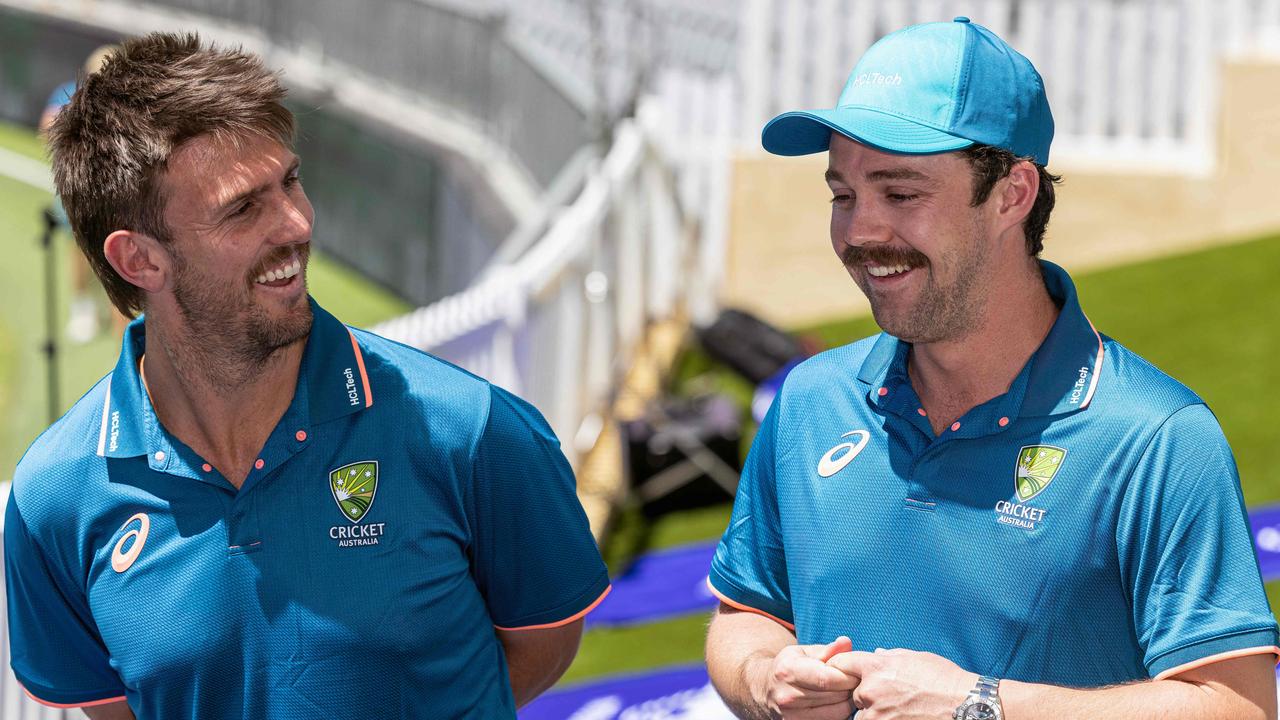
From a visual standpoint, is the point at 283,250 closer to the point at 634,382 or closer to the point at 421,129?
the point at 634,382

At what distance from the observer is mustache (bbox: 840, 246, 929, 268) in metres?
2.34

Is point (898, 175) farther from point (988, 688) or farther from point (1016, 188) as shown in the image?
point (988, 688)

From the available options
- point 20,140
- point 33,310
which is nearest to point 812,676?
point 33,310

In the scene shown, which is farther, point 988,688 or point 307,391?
point 307,391

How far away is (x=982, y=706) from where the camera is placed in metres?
2.21

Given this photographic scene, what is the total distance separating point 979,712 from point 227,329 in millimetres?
1246

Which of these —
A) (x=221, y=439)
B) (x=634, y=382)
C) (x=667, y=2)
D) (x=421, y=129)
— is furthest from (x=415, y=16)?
(x=221, y=439)

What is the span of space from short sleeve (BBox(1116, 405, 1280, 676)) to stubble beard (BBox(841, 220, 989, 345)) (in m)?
0.34

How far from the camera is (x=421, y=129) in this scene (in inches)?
515

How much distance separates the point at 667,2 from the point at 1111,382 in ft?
37.3

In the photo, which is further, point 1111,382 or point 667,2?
point 667,2

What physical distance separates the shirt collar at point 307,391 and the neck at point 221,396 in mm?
29

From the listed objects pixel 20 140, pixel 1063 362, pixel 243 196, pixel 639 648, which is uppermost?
pixel 243 196

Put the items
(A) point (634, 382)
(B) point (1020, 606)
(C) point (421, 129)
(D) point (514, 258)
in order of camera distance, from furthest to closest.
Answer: (C) point (421, 129) → (A) point (634, 382) → (D) point (514, 258) → (B) point (1020, 606)
